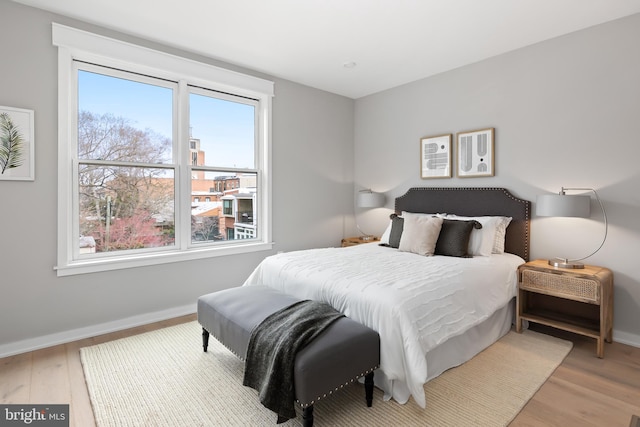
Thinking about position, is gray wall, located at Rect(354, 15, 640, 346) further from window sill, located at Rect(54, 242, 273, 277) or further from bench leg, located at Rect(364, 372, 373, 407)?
window sill, located at Rect(54, 242, 273, 277)

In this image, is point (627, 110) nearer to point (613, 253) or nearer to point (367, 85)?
point (613, 253)

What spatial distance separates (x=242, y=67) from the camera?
3.87 meters

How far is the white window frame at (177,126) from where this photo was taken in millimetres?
2787

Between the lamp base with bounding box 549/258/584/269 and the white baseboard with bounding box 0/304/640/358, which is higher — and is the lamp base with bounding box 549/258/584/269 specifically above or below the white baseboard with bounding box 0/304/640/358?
above

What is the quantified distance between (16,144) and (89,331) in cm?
165

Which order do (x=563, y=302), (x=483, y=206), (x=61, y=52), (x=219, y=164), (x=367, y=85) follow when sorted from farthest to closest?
1. (x=367, y=85)
2. (x=219, y=164)
3. (x=483, y=206)
4. (x=563, y=302)
5. (x=61, y=52)

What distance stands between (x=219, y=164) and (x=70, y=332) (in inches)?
83.0

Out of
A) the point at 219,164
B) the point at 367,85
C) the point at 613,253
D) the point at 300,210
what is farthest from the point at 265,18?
the point at 613,253

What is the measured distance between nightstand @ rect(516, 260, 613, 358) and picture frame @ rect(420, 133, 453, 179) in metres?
1.44

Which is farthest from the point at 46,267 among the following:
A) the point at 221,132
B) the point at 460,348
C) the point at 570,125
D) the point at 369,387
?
the point at 570,125

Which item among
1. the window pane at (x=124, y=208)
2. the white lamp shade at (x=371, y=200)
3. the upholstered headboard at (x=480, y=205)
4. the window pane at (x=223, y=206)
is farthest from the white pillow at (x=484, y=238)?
the window pane at (x=124, y=208)

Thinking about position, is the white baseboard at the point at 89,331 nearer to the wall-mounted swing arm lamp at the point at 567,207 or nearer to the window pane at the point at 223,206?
the window pane at the point at 223,206

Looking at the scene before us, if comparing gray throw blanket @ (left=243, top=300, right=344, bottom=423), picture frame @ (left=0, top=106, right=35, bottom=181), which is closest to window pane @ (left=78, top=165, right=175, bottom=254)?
picture frame @ (left=0, top=106, right=35, bottom=181)

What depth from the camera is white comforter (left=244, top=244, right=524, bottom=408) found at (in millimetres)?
1890
